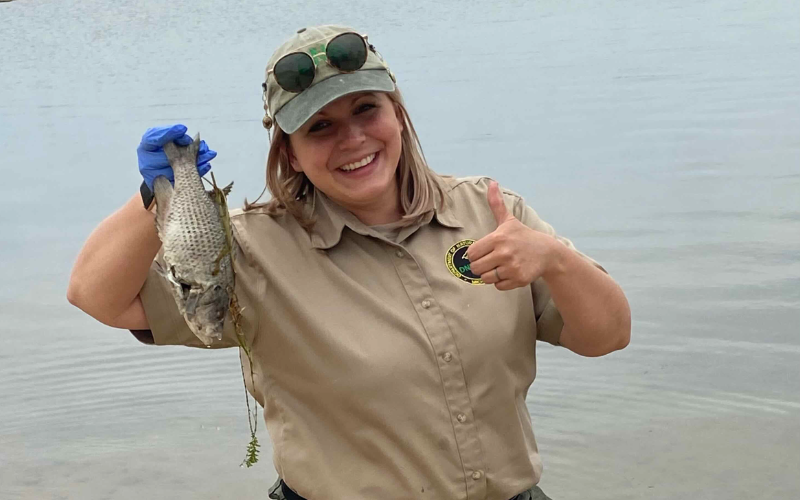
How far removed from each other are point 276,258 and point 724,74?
12756mm

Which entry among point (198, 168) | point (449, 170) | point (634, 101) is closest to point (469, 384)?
point (198, 168)

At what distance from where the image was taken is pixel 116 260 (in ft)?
10.3

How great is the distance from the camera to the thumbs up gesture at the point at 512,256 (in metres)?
3.16

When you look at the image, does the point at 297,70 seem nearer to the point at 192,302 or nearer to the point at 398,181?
the point at 398,181

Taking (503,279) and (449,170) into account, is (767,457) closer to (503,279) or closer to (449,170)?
(503,279)

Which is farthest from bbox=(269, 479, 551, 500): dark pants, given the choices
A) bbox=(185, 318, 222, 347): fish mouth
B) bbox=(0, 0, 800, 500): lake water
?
bbox=(0, 0, 800, 500): lake water

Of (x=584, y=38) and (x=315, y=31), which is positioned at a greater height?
(x=315, y=31)

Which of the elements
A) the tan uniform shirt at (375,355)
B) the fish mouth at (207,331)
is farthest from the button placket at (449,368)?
the fish mouth at (207,331)

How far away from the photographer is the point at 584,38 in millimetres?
18891

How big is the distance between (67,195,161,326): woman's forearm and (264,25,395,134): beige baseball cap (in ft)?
1.67

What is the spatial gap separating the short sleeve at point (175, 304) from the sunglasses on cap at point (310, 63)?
473 millimetres

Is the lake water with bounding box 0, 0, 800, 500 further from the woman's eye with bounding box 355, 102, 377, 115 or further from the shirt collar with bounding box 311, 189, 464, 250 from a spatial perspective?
the woman's eye with bounding box 355, 102, 377, 115

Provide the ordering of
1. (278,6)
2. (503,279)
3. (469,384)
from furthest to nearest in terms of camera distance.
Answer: (278,6), (469,384), (503,279)

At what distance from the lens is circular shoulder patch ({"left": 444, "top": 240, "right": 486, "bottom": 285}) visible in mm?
3500
